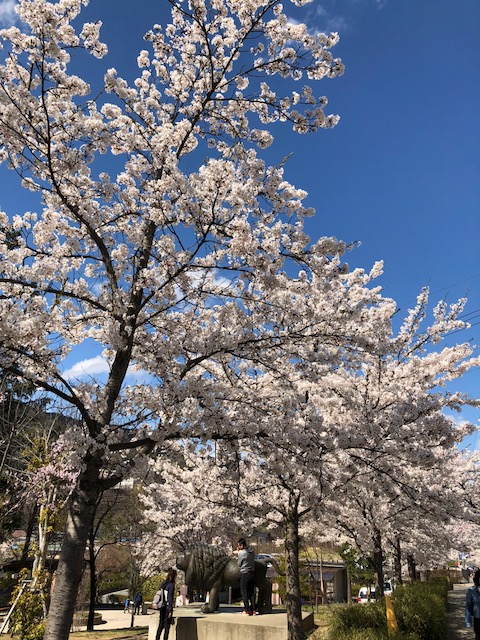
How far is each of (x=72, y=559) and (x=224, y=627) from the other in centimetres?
509

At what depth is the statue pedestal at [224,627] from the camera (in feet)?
27.7

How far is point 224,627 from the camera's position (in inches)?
345

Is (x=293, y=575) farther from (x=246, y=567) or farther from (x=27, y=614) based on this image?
(x=27, y=614)

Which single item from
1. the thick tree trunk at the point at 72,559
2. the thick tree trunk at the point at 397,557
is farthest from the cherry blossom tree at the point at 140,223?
the thick tree trunk at the point at 397,557

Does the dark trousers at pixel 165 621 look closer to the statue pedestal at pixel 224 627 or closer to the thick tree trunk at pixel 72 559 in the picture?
the statue pedestal at pixel 224 627

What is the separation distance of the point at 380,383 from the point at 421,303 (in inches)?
114

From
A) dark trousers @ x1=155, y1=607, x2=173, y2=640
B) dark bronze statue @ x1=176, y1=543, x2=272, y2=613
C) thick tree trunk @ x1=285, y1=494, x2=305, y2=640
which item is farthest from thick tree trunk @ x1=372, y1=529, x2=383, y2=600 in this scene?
dark trousers @ x1=155, y1=607, x2=173, y2=640

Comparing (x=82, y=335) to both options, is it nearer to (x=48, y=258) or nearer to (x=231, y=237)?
(x=48, y=258)

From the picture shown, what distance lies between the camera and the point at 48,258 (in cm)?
630

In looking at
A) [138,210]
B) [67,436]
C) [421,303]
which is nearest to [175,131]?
[138,210]

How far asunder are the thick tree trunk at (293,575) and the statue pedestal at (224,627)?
0.78 feet

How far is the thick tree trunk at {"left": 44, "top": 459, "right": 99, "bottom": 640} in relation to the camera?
5.02m

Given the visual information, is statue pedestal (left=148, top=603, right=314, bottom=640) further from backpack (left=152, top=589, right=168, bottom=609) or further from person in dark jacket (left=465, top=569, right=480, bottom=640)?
person in dark jacket (left=465, top=569, right=480, bottom=640)

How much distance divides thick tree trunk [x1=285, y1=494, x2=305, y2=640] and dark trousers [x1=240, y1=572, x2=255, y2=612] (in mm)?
Answer: 806
